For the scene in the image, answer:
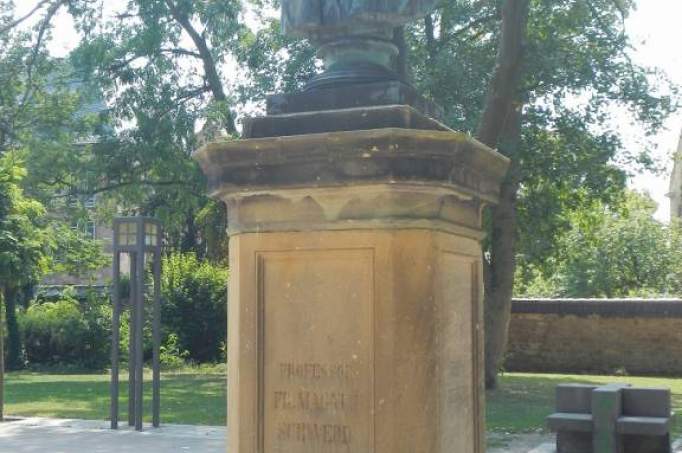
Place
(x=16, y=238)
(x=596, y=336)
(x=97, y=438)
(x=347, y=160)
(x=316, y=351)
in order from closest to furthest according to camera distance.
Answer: (x=347, y=160) < (x=316, y=351) < (x=97, y=438) < (x=16, y=238) < (x=596, y=336)

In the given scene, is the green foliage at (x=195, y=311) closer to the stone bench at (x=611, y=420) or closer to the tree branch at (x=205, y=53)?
the tree branch at (x=205, y=53)

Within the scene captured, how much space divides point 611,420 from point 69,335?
2053 centimetres

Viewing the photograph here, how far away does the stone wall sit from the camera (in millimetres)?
24875

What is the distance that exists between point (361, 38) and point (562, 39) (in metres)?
14.8

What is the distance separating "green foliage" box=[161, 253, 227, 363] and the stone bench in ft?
58.1

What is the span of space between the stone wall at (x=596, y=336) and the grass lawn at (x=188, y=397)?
118cm

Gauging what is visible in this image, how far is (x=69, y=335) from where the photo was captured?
2670 centimetres

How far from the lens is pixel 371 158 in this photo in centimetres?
340

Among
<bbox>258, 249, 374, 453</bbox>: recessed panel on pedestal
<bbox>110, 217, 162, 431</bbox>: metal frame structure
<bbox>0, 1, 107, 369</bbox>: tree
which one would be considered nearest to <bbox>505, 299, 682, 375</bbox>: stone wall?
<bbox>0, 1, 107, 369</bbox>: tree

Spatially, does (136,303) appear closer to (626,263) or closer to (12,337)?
(12,337)

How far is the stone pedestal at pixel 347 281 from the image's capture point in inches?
134

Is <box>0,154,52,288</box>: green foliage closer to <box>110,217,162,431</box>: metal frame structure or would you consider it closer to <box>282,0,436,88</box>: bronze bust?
<box>110,217,162,431</box>: metal frame structure

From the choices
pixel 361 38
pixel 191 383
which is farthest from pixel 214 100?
pixel 361 38

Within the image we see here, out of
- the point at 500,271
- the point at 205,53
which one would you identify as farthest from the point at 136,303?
the point at 205,53
